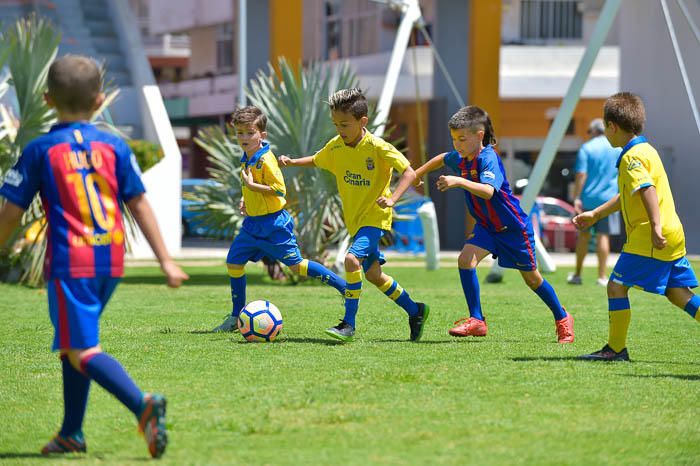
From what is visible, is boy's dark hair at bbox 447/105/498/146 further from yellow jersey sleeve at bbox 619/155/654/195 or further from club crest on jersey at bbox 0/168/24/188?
club crest on jersey at bbox 0/168/24/188

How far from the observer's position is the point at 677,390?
639cm

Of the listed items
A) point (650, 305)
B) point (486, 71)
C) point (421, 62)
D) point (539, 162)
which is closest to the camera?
point (650, 305)

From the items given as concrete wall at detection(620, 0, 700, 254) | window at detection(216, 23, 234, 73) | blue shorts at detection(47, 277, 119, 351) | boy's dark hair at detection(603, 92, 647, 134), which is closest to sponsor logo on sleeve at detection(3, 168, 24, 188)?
blue shorts at detection(47, 277, 119, 351)

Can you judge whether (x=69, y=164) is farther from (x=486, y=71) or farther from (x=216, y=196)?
(x=486, y=71)

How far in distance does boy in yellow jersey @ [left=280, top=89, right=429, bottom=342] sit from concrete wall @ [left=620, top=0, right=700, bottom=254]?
1247 centimetres

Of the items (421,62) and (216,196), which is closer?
(216,196)

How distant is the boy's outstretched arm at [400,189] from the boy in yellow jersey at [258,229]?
1.29 meters

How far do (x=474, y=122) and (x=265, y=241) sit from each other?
189 centimetres

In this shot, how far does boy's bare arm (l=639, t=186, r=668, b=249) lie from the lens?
6863 mm

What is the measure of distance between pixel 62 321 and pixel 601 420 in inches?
94.2

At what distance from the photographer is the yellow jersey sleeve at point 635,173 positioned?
22.8ft

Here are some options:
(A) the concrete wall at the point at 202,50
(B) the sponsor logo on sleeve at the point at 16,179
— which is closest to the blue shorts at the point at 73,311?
(B) the sponsor logo on sleeve at the point at 16,179

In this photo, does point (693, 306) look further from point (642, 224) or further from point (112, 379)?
point (112, 379)

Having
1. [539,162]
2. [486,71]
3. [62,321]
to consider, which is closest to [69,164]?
[62,321]
